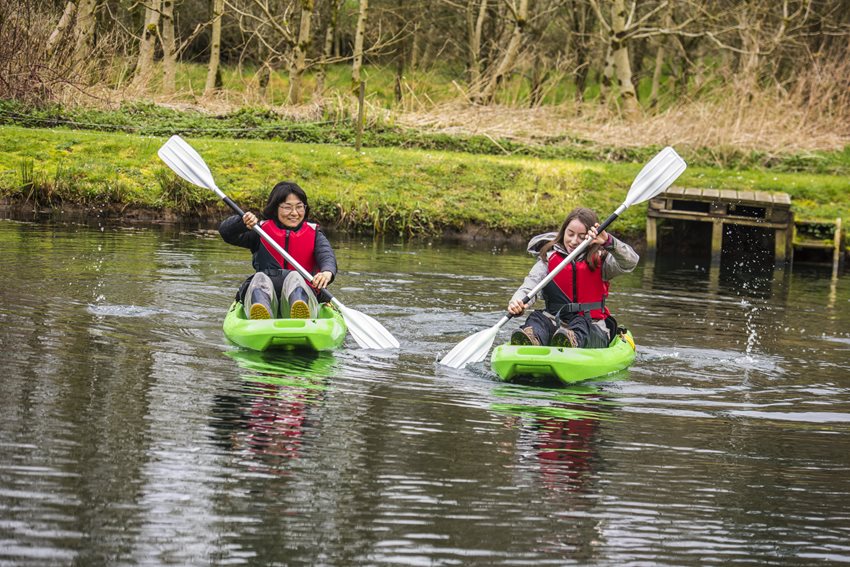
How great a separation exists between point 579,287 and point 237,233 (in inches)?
91.2

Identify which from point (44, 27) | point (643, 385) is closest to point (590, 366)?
point (643, 385)

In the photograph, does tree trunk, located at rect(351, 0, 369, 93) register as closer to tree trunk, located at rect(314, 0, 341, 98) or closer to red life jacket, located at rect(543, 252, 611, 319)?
tree trunk, located at rect(314, 0, 341, 98)

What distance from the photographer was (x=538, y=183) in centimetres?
1653

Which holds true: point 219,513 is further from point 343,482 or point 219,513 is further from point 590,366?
point 590,366

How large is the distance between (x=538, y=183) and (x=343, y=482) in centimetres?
1210

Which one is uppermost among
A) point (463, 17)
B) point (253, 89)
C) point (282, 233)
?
point (463, 17)

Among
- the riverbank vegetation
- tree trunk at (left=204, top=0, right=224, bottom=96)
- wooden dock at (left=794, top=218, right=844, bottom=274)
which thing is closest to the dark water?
wooden dock at (left=794, top=218, right=844, bottom=274)

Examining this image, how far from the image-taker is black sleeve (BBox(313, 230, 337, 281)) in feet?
27.2

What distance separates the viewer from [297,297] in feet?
26.3

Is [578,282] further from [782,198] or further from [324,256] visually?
[782,198]

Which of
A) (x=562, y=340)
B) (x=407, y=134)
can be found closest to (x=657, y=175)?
(x=562, y=340)

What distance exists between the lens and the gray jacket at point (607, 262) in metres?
7.62

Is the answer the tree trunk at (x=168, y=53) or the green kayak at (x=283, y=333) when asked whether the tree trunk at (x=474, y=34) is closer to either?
the tree trunk at (x=168, y=53)

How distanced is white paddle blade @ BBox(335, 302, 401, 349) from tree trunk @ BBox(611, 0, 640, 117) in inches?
513
